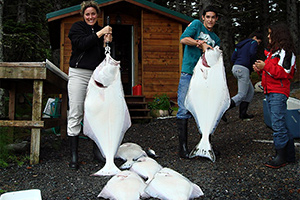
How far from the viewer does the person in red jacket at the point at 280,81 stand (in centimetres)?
329

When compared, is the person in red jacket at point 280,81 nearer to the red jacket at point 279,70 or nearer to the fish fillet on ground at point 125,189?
the red jacket at point 279,70

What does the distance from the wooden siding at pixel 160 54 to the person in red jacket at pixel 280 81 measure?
18.0 feet

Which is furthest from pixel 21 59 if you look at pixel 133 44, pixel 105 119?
pixel 105 119

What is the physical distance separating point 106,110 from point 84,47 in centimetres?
88

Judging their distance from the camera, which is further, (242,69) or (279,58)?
(242,69)

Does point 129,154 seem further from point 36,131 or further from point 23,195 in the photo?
point 23,195

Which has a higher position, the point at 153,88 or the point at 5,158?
the point at 153,88

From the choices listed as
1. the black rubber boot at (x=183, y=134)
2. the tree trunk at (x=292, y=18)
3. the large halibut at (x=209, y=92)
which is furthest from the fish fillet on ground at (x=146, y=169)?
the tree trunk at (x=292, y=18)

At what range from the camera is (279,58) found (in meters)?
3.32

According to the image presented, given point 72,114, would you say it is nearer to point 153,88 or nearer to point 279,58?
point 279,58

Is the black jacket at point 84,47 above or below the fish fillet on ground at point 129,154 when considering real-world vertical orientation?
above

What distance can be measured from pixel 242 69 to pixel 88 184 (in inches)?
158

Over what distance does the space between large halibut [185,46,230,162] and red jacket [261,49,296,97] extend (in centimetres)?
60

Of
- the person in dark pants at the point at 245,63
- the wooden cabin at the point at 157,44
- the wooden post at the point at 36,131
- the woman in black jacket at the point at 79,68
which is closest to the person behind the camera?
the woman in black jacket at the point at 79,68
